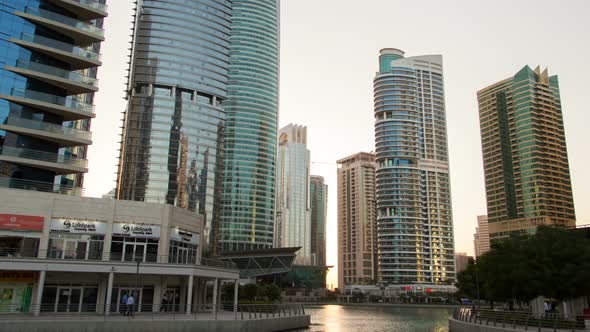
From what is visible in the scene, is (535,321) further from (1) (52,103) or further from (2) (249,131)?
(2) (249,131)

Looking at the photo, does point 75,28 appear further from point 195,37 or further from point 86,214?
point 195,37

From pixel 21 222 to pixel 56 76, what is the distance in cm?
1979

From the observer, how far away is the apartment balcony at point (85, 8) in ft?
188

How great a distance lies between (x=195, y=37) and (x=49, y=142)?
292 ft

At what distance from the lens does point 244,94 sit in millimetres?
181375

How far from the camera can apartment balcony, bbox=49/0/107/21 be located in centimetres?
5722

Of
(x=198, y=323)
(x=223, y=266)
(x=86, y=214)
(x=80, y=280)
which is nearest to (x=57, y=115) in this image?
(x=86, y=214)

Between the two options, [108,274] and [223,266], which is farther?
[223,266]

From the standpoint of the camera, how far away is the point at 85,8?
58.1 m

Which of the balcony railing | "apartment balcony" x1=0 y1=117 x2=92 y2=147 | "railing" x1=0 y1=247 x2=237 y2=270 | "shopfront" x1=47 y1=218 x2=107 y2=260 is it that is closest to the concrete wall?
"railing" x1=0 y1=247 x2=237 y2=270

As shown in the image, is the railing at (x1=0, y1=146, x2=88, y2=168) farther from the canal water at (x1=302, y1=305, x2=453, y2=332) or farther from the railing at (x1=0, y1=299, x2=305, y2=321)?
the canal water at (x1=302, y1=305, x2=453, y2=332)

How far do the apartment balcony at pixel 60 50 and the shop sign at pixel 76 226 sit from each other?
21627 mm

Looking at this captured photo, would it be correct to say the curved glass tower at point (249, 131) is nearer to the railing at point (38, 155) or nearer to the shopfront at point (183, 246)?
the railing at point (38, 155)

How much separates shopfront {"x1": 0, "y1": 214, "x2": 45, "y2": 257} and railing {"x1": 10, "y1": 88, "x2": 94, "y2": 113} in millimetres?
16883
